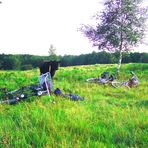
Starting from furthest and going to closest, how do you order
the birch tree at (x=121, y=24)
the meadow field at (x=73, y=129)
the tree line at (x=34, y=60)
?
the tree line at (x=34, y=60) < the birch tree at (x=121, y=24) < the meadow field at (x=73, y=129)

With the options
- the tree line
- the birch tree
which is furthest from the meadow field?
the tree line

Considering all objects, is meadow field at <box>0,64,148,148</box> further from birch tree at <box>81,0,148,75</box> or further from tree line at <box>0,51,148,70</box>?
tree line at <box>0,51,148,70</box>

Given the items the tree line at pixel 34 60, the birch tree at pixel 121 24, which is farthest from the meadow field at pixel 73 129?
the tree line at pixel 34 60

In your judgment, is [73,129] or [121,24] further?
[121,24]

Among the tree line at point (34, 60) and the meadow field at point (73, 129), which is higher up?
the meadow field at point (73, 129)

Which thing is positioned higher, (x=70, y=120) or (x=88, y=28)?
(x=88, y=28)

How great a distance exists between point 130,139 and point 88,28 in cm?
3436

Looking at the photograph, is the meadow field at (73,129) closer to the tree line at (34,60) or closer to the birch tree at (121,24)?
the birch tree at (121,24)

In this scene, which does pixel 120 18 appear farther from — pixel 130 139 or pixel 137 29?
Answer: pixel 130 139

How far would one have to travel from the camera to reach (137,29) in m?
39.2

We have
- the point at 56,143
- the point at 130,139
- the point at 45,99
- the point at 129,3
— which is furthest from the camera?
the point at 129,3

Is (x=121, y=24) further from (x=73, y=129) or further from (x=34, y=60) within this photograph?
(x=34, y=60)

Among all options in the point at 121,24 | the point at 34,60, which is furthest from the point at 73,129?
the point at 34,60

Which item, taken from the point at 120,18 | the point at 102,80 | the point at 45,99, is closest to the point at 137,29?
the point at 120,18
